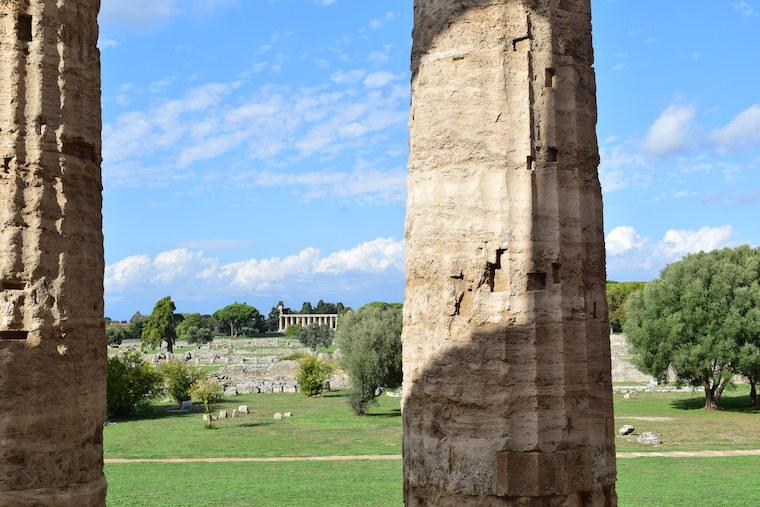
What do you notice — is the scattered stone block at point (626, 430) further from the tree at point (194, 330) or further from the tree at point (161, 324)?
the tree at point (194, 330)

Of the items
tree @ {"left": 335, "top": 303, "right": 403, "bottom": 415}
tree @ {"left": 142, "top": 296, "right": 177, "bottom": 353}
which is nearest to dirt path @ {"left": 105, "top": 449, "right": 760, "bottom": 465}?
tree @ {"left": 335, "top": 303, "right": 403, "bottom": 415}

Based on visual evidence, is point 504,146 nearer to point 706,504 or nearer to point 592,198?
point 592,198

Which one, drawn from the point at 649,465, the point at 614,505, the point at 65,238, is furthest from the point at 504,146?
the point at 649,465

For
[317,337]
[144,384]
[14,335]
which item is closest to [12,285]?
[14,335]

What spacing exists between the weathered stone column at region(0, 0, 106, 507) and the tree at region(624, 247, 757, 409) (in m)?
30.4

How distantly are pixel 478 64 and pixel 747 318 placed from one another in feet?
104

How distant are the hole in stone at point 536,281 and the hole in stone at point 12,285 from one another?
15.9ft

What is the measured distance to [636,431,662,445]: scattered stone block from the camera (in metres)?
25.5

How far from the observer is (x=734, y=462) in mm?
22250

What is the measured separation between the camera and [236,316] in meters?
126

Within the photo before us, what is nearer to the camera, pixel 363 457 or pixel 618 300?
pixel 363 457

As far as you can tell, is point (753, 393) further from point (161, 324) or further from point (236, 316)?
point (236, 316)

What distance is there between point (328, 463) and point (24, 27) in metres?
17.3

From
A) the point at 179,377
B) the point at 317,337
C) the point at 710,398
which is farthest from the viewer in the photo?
the point at 317,337
